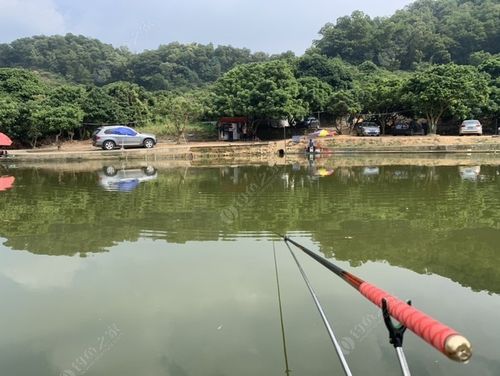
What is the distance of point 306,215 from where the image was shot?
891 centimetres

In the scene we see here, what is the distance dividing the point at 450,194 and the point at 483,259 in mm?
5338

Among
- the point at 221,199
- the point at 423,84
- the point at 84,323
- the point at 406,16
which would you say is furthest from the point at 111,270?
the point at 406,16

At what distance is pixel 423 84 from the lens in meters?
28.1

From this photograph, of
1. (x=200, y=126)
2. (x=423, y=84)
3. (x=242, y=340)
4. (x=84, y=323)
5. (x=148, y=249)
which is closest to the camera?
(x=242, y=340)

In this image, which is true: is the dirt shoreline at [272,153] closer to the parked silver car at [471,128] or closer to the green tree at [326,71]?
the parked silver car at [471,128]

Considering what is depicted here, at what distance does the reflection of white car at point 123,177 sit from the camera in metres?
13.4

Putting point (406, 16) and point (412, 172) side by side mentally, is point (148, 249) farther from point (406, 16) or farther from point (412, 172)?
point (406, 16)

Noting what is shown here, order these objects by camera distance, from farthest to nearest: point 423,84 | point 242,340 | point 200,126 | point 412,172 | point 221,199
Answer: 1. point 200,126
2. point 423,84
3. point 412,172
4. point 221,199
5. point 242,340

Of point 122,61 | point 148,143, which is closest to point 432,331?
point 148,143

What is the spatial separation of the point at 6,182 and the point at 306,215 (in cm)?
1120

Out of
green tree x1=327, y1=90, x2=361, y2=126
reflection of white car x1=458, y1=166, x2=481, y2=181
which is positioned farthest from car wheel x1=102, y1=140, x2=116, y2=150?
reflection of white car x1=458, y1=166, x2=481, y2=181

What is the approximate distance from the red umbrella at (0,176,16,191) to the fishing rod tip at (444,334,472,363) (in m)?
14.3

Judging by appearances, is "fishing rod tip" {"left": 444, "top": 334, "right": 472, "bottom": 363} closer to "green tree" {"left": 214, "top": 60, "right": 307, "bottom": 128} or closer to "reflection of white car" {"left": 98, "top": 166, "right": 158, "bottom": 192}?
"reflection of white car" {"left": 98, "top": 166, "right": 158, "bottom": 192}

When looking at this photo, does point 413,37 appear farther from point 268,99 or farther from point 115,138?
point 115,138
